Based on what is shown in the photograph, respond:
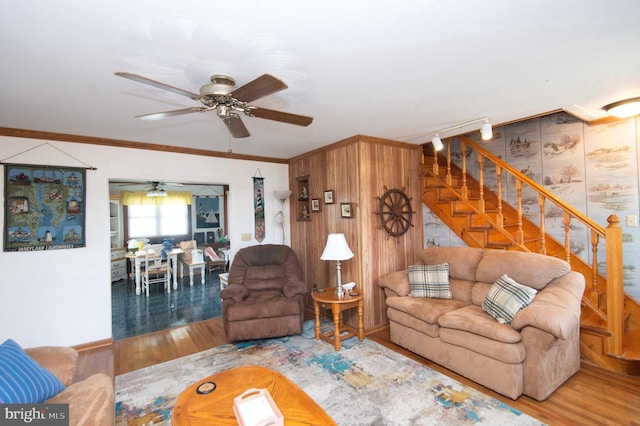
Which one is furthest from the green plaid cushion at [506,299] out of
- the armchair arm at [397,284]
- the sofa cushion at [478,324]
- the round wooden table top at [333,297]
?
the round wooden table top at [333,297]

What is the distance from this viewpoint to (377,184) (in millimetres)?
3877

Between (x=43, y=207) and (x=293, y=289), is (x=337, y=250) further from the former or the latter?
(x=43, y=207)

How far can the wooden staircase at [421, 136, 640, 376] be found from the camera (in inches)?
104

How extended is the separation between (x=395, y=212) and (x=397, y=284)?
99 centimetres

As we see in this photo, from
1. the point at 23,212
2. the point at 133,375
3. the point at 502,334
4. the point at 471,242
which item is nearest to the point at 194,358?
the point at 133,375

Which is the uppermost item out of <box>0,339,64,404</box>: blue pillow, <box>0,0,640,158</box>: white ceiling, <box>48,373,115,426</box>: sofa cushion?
<box>0,0,640,158</box>: white ceiling

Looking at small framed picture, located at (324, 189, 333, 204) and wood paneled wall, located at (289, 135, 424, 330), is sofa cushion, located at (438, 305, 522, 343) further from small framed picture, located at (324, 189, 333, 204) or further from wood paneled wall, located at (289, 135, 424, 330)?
small framed picture, located at (324, 189, 333, 204)

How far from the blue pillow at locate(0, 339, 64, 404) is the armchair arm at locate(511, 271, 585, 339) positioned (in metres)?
3.19

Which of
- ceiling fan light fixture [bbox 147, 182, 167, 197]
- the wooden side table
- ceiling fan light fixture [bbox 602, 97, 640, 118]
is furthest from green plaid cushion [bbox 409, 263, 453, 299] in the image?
ceiling fan light fixture [bbox 147, 182, 167, 197]

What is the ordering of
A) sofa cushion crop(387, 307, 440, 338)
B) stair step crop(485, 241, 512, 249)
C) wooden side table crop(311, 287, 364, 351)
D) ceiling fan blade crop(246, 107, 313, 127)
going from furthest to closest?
stair step crop(485, 241, 512, 249) → wooden side table crop(311, 287, 364, 351) → sofa cushion crop(387, 307, 440, 338) → ceiling fan blade crop(246, 107, 313, 127)

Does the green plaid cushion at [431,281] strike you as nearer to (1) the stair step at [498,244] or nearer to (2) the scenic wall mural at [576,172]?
(1) the stair step at [498,244]

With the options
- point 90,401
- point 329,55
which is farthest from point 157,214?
point 329,55

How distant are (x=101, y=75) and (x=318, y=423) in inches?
100

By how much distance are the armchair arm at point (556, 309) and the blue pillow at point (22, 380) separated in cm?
319
